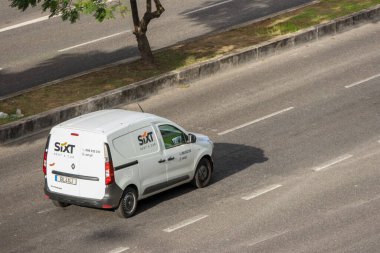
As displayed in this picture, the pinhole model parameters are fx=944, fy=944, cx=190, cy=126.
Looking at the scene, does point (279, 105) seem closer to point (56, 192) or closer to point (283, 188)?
point (283, 188)

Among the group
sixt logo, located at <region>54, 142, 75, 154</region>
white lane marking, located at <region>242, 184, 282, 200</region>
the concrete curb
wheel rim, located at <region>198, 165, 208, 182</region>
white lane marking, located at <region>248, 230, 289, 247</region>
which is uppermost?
sixt logo, located at <region>54, 142, 75, 154</region>

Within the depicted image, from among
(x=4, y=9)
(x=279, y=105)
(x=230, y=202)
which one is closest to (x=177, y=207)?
(x=230, y=202)

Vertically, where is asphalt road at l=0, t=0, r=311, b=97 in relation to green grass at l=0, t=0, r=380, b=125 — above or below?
above

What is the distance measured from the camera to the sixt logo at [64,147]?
15661mm

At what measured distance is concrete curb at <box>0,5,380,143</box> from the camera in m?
20.4

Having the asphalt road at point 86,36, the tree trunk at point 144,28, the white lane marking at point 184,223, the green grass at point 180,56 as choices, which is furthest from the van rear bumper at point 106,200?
the tree trunk at point 144,28

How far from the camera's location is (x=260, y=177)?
1759cm

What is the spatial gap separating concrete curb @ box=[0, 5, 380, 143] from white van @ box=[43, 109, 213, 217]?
419cm

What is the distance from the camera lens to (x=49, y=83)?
2306 cm

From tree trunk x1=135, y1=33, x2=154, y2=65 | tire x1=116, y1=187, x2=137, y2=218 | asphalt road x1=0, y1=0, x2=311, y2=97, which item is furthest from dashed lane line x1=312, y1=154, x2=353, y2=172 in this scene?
asphalt road x1=0, y1=0, x2=311, y2=97

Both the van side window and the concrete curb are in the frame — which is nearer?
the van side window

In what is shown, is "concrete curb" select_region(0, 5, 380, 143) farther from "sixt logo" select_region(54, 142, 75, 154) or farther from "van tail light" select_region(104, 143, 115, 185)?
"van tail light" select_region(104, 143, 115, 185)

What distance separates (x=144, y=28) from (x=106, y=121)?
304 inches

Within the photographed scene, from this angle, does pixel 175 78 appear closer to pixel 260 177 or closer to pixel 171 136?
pixel 260 177
